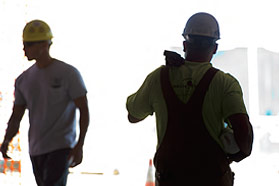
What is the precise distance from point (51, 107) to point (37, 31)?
A: 336 millimetres

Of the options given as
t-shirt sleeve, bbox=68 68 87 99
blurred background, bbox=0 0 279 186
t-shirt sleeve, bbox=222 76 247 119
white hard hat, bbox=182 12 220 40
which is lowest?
blurred background, bbox=0 0 279 186

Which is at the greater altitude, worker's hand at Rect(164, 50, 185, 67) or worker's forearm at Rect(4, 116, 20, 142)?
worker's hand at Rect(164, 50, 185, 67)

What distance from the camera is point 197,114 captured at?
1794 mm

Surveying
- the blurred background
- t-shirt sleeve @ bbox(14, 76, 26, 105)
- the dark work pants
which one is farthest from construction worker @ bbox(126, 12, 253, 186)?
the blurred background

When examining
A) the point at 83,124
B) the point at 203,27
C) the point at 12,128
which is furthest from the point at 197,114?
the point at 12,128

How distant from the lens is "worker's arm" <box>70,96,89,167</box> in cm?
193

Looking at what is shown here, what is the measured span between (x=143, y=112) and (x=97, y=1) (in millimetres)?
3542

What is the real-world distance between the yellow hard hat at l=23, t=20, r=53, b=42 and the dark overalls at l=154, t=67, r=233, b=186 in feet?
1.80

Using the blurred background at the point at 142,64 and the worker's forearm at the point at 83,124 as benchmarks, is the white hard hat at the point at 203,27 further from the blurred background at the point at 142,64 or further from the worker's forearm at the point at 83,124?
the blurred background at the point at 142,64

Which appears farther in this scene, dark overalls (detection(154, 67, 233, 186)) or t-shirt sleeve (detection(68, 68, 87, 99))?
t-shirt sleeve (detection(68, 68, 87, 99))

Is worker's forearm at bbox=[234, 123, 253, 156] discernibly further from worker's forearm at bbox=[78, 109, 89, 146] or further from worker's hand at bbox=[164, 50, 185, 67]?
worker's forearm at bbox=[78, 109, 89, 146]

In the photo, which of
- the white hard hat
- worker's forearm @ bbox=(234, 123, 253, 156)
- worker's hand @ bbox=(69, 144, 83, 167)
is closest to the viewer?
worker's forearm @ bbox=(234, 123, 253, 156)

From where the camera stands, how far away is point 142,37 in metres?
5.46

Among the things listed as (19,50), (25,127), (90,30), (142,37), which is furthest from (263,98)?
(25,127)
